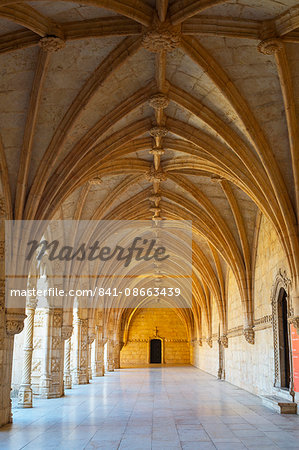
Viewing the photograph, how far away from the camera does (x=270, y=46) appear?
735 cm

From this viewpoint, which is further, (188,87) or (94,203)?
(94,203)

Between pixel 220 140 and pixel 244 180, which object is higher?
pixel 220 140

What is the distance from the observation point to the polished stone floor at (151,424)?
22.6 ft

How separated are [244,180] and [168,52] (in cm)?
356

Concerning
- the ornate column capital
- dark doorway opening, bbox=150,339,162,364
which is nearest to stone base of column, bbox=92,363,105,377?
the ornate column capital

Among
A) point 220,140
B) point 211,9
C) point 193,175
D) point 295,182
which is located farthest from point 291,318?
point 211,9

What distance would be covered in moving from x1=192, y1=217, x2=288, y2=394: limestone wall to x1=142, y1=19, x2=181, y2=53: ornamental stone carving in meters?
5.89

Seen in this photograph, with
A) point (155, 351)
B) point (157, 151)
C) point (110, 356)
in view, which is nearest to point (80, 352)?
point (157, 151)

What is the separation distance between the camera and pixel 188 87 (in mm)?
9352

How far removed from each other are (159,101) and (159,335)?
3170 centimetres

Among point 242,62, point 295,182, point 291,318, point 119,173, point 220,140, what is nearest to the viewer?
point 242,62

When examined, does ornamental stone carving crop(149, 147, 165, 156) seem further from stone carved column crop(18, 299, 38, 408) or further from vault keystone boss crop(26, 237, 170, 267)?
stone carved column crop(18, 299, 38, 408)

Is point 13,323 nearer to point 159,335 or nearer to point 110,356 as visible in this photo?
point 110,356

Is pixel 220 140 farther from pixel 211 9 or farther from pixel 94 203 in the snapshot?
pixel 94 203
